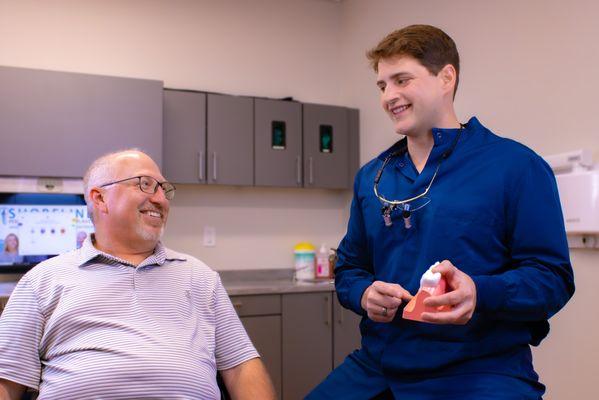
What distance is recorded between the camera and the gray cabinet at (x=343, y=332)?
3.56m

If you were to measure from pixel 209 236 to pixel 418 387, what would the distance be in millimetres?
2770

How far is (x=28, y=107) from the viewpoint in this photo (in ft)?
10.2

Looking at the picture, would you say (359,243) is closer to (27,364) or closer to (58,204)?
(27,364)

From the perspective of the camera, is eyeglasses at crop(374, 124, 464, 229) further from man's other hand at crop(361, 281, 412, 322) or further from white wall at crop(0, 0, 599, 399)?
white wall at crop(0, 0, 599, 399)

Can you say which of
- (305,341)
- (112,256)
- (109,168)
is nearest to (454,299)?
(112,256)

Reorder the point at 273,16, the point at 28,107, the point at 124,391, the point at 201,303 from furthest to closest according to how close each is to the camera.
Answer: the point at 273,16
the point at 28,107
the point at 201,303
the point at 124,391

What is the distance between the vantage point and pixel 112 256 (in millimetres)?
1760

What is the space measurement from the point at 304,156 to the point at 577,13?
1901 millimetres

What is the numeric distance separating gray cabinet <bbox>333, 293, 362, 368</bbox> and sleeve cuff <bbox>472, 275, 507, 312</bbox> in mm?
2417

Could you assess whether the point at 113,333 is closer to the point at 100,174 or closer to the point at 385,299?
the point at 100,174

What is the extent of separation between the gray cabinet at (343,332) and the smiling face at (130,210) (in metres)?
1.91

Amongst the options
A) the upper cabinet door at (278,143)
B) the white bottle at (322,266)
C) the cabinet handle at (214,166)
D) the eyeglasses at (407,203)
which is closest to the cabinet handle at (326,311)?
the white bottle at (322,266)

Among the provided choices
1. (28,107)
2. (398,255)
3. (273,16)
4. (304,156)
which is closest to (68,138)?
(28,107)

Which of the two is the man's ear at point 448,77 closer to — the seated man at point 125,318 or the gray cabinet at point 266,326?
the seated man at point 125,318
